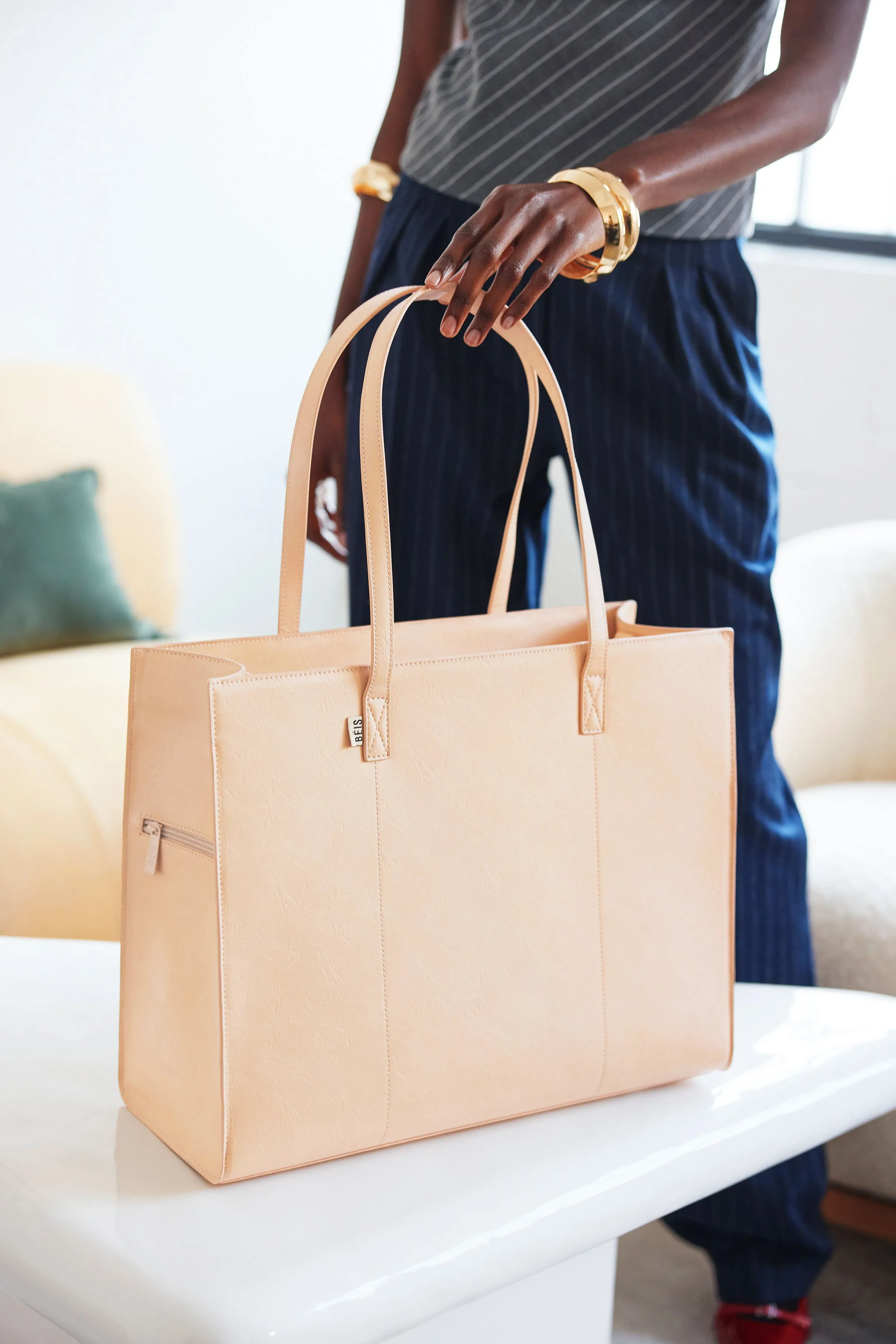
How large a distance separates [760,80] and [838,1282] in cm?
107

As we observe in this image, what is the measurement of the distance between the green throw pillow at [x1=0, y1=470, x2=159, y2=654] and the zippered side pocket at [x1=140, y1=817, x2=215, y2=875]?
122 centimetres

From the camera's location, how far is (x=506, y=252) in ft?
2.09

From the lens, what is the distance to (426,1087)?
24.7 inches

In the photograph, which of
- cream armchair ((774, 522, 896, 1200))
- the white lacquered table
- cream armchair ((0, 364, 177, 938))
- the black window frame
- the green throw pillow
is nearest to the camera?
the white lacquered table

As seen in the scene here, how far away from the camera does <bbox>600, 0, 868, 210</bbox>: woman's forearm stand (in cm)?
72

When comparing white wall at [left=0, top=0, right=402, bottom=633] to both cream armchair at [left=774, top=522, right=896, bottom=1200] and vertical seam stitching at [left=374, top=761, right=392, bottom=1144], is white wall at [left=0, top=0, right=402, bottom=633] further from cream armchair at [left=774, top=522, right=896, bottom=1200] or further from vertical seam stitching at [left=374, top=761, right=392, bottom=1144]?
vertical seam stitching at [left=374, top=761, right=392, bottom=1144]

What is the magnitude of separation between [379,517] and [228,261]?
2.19 meters

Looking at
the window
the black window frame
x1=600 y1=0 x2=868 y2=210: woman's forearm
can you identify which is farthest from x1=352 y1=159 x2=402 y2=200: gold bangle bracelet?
the window

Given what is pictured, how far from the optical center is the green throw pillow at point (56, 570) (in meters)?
1.74

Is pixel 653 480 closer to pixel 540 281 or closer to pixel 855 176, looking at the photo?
pixel 540 281

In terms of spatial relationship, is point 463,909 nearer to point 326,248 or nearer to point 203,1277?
point 203,1277

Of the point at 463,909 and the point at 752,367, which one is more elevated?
the point at 752,367

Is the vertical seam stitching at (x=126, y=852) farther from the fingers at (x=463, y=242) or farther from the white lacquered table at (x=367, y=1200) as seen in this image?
the fingers at (x=463, y=242)

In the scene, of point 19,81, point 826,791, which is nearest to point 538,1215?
point 826,791
